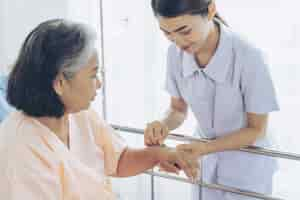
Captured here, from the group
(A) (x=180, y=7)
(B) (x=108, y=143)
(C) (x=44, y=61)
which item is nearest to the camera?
(C) (x=44, y=61)

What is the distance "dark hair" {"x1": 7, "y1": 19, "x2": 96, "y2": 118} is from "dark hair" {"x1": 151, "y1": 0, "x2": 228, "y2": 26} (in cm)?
23

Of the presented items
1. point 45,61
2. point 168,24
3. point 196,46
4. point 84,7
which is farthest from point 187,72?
point 84,7

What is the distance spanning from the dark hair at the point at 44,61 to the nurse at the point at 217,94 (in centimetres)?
28

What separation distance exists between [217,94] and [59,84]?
52 cm

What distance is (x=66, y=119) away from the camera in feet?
5.01

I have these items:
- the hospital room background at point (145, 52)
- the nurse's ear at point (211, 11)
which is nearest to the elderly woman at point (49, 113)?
the nurse's ear at point (211, 11)

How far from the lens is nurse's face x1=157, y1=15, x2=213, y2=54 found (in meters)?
1.46

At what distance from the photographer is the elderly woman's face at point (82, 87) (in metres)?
1.38

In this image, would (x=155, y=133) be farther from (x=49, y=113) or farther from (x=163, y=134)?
(x=49, y=113)

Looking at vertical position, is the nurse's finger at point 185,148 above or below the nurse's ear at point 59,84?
below

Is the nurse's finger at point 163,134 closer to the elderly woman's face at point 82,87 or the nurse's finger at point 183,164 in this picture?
the nurse's finger at point 183,164

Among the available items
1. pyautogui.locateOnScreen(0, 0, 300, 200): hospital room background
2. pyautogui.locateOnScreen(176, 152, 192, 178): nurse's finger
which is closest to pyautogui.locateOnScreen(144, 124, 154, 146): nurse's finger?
pyautogui.locateOnScreen(176, 152, 192, 178): nurse's finger

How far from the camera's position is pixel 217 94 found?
162 cm

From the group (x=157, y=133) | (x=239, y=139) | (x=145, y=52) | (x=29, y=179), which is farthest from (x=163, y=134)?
(x=145, y=52)
